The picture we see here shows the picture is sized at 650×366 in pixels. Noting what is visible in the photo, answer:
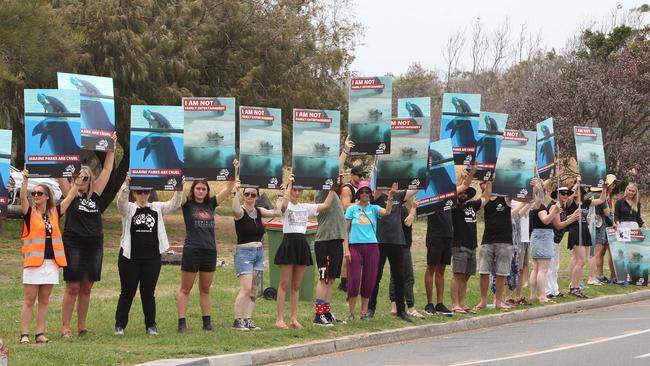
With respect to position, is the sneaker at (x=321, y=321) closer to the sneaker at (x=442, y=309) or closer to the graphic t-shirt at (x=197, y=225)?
the graphic t-shirt at (x=197, y=225)

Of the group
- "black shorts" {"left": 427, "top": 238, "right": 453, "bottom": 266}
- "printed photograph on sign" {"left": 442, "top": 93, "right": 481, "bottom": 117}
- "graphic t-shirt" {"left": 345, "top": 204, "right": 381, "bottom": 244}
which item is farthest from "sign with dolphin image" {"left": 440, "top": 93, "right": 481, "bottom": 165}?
"graphic t-shirt" {"left": 345, "top": 204, "right": 381, "bottom": 244}

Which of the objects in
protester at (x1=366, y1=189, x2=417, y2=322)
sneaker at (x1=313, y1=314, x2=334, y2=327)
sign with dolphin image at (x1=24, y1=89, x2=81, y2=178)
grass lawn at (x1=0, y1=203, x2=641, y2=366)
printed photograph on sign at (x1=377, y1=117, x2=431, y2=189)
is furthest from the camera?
protester at (x1=366, y1=189, x2=417, y2=322)

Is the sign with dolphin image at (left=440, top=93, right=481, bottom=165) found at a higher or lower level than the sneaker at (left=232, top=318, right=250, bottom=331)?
higher

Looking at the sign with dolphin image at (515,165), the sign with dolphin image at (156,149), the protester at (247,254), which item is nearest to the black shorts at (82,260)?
the sign with dolphin image at (156,149)

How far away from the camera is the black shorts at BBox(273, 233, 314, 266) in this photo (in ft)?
45.8

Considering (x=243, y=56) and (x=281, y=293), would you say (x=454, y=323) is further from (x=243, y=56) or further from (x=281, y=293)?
(x=243, y=56)

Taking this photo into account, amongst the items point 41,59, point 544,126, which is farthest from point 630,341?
point 41,59

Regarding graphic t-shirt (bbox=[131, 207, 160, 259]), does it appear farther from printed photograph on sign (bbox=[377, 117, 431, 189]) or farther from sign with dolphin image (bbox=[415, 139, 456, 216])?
sign with dolphin image (bbox=[415, 139, 456, 216])

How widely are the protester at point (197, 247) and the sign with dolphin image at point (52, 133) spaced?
1722 millimetres

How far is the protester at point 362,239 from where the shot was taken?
1477 centimetres

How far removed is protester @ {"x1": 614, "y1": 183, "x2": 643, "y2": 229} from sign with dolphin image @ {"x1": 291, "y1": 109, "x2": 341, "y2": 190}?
8896mm

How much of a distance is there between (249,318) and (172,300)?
9.72 feet

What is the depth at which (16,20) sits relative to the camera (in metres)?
21.7

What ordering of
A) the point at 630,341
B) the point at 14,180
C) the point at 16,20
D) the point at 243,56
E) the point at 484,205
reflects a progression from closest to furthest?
the point at 630,341
the point at 484,205
the point at 16,20
the point at 14,180
the point at 243,56
